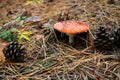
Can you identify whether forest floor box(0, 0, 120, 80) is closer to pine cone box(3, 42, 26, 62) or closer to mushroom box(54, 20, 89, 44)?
pine cone box(3, 42, 26, 62)

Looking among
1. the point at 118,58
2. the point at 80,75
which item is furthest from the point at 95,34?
the point at 80,75

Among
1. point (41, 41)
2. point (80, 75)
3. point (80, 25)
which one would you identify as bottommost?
point (80, 75)

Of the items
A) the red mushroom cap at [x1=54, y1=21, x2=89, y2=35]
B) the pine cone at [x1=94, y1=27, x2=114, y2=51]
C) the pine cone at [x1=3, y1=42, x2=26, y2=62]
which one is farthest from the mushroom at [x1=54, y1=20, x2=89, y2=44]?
the pine cone at [x1=3, y1=42, x2=26, y2=62]

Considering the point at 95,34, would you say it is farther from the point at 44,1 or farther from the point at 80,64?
the point at 44,1

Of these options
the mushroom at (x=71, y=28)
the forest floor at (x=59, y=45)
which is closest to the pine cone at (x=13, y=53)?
the forest floor at (x=59, y=45)

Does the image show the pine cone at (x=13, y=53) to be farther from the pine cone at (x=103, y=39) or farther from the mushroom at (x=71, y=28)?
the pine cone at (x=103, y=39)

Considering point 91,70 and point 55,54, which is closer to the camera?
point 91,70
